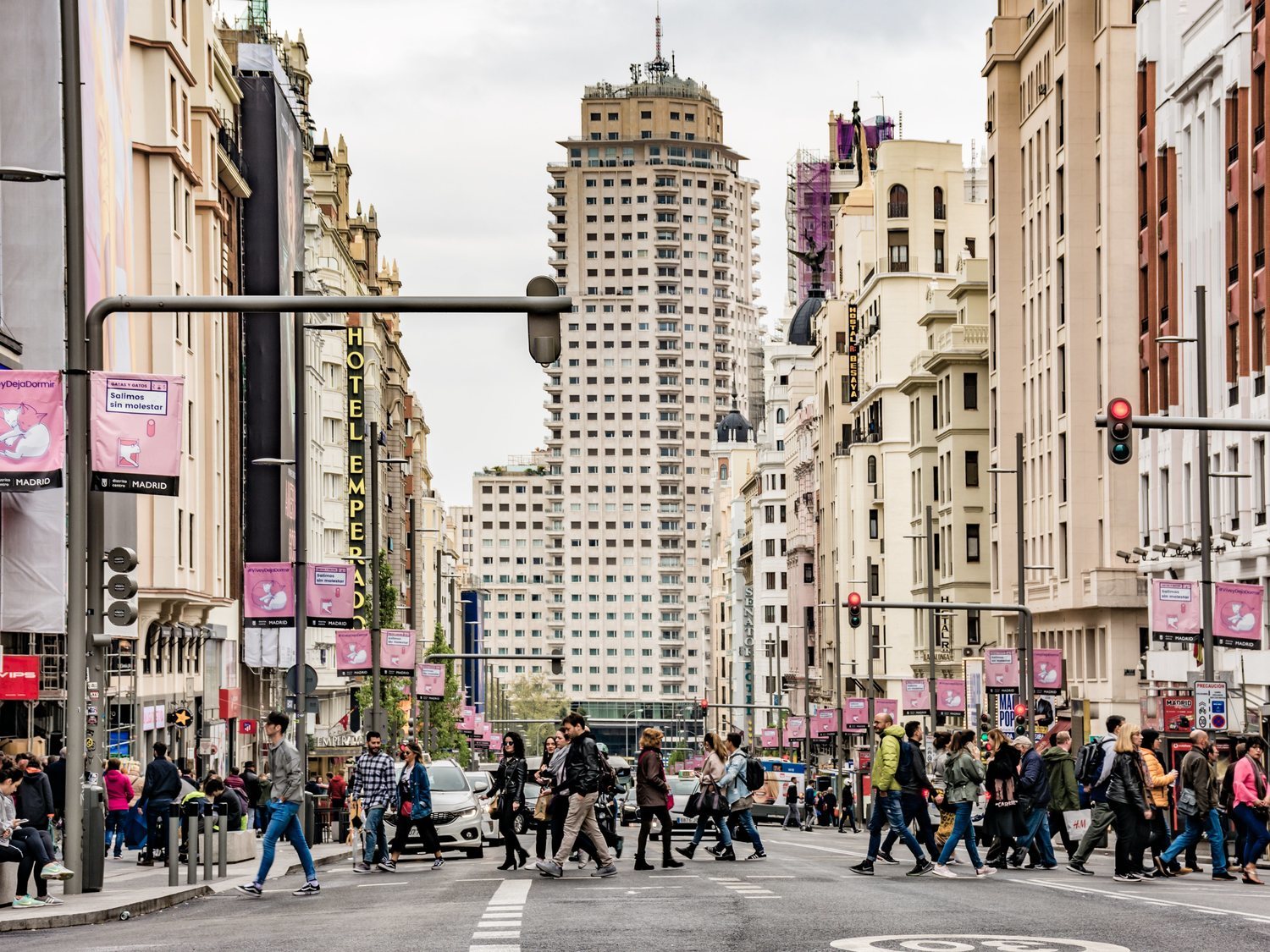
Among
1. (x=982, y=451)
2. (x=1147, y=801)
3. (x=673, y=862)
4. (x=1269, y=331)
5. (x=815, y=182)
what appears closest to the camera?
(x=1147, y=801)

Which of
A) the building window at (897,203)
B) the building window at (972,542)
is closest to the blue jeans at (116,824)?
the building window at (972,542)

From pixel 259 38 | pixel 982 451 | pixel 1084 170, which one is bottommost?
pixel 982 451

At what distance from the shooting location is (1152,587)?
41.2 meters

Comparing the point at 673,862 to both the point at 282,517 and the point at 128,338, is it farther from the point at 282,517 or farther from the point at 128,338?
the point at 282,517

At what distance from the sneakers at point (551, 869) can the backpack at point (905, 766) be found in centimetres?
405

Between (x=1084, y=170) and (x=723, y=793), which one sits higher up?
(x=1084, y=170)

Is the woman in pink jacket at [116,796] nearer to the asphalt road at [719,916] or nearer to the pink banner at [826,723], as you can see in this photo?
the asphalt road at [719,916]

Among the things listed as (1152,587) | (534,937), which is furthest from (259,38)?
(534,937)

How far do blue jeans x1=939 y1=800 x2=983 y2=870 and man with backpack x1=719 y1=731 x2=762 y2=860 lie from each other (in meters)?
3.87

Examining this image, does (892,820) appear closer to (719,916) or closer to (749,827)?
(749,827)

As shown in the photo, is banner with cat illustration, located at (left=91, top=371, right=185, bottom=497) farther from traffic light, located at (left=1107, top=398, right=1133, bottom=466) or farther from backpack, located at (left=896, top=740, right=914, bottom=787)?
traffic light, located at (left=1107, top=398, right=1133, bottom=466)

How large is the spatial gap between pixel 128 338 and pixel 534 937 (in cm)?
3866

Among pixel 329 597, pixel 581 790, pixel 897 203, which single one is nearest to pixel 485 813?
pixel 329 597

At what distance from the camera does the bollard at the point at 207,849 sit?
2570 centimetres
